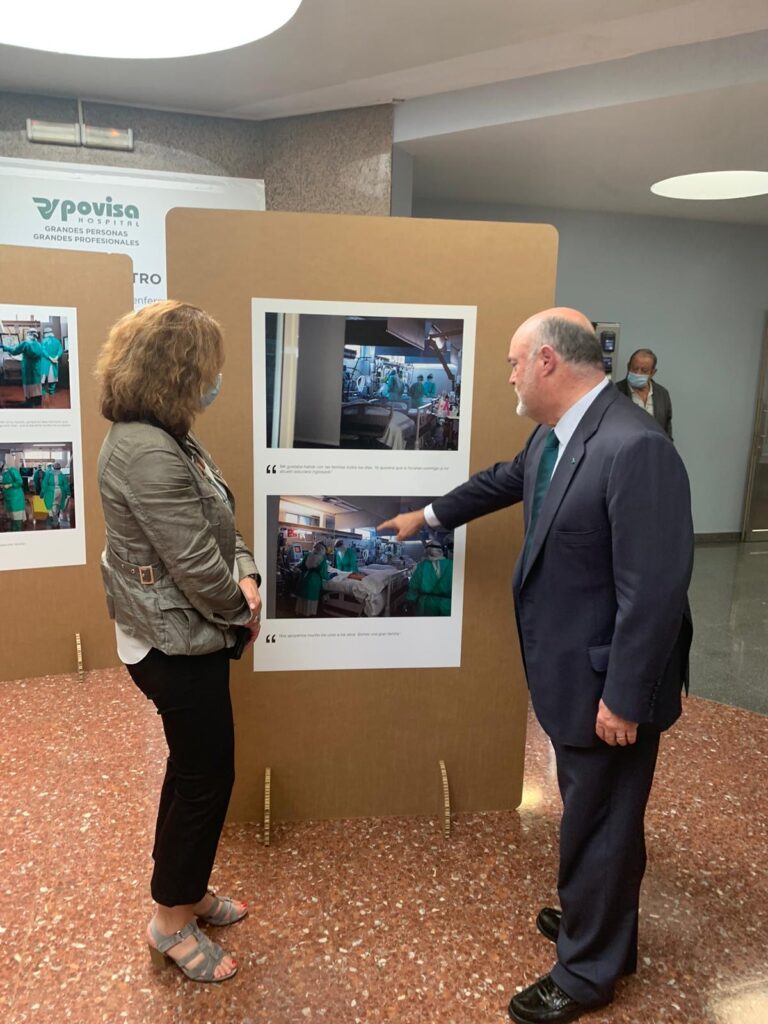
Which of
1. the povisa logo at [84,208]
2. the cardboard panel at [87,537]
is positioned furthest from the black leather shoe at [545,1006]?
the povisa logo at [84,208]

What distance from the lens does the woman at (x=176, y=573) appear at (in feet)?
5.15

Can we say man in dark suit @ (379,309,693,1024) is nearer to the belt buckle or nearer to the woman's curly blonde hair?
the woman's curly blonde hair

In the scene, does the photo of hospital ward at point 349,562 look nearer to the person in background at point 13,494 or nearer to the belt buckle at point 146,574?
the belt buckle at point 146,574

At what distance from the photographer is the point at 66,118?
4.48 m

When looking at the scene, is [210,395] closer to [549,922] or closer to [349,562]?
[349,562]

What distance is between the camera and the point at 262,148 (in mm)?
4879

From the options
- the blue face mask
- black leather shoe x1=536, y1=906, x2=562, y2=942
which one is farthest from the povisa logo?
black leather shoe x1=536, y1=906, x2=562, y2=942

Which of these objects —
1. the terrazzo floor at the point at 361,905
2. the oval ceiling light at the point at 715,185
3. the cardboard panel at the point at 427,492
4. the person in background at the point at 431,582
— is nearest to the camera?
the terrazzo floor at the point at 361,905

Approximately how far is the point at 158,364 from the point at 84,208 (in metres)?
3.68

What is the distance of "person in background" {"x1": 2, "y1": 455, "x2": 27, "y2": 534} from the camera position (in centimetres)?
335

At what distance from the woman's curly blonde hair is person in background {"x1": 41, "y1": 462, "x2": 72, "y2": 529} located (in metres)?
2.03

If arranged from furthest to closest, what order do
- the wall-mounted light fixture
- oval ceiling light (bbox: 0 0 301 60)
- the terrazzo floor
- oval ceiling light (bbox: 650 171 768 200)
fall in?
oval ceiling light (bbox: 650 171 768 200), the wall-mounted light fixture, oval ceiling light (bbox: 0 0 301 60), the terrazzo floor

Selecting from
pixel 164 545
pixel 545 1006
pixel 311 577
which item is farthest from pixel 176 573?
pixel 545 1006

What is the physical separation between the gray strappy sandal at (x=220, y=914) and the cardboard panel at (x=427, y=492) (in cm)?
45
